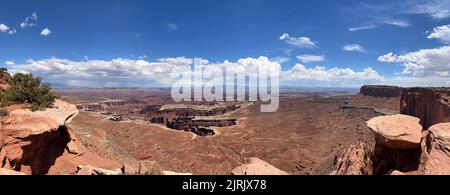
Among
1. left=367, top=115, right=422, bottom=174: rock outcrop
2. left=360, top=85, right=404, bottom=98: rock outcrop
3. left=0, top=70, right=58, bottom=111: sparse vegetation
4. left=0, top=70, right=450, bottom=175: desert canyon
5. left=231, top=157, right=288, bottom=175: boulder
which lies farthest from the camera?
left=360, top=85, right=404, bottom=98: rock outcrop

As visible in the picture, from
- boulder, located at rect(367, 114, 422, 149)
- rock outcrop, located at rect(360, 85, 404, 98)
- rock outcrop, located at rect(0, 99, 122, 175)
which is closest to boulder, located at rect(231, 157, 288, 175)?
boulder, located at rect(367, 114, 422, 149)

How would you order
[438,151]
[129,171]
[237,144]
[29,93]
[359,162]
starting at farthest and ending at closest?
[237,144] → [29,93] → [359,162] → [129,171] → [438,151]

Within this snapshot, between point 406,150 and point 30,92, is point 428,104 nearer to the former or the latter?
point 406,150

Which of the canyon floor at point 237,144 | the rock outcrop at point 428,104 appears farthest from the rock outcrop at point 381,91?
the rock outcrop at point 428,104

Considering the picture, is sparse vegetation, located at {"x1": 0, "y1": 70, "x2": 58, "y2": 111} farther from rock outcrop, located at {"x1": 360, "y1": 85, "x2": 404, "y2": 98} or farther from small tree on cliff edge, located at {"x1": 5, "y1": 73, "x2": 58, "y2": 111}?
rock outcrop, located at {"x1": 360, "y1": 85, "x2": 404, "y2": 98}

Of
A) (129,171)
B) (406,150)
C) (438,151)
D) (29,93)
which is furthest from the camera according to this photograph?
(29,93)

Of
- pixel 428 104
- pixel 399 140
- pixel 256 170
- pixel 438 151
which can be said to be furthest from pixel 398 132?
pixel 428 104
